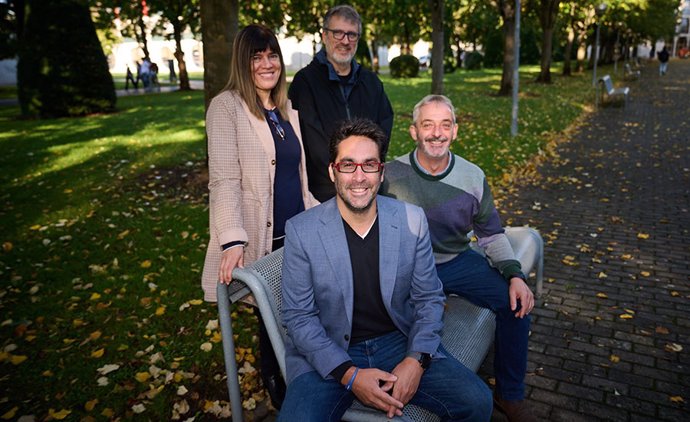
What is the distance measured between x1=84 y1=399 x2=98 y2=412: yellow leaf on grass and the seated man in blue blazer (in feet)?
6.11

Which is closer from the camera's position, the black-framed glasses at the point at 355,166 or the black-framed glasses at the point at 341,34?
the black-framed glasses at the point at 355,166

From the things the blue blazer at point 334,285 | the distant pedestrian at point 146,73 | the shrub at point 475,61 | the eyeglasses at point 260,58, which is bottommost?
the blue blazer at point 334,285

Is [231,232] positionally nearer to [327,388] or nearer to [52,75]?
[327,388]

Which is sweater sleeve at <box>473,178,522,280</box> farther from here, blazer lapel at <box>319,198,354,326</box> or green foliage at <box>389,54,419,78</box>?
green foliage at <box>389,54,419,78</box>

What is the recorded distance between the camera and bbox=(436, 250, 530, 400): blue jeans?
297 cm

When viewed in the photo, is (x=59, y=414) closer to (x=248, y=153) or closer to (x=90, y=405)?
(x=90, y=405)

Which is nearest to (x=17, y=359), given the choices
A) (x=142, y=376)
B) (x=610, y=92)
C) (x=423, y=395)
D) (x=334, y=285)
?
(x=142, y=376)

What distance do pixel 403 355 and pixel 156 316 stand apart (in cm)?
299

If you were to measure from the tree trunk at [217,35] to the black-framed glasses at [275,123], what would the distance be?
4.67 meters

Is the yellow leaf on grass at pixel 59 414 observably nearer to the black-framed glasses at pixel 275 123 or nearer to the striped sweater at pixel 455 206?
the black-framed glasses at pixel 275 123

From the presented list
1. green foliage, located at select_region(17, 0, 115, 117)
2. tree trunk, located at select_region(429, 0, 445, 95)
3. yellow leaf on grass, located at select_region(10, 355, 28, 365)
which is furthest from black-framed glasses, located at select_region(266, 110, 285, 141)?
green foliage, located at select_region(17, 0, 115, 117)

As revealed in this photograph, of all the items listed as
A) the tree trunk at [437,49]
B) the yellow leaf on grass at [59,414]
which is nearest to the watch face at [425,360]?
the yellow leaf on grass at [59,414]

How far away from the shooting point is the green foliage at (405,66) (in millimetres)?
33188

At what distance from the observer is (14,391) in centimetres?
357
